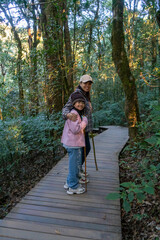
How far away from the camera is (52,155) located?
705 cm

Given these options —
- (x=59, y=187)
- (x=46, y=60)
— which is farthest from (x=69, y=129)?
(x=46, y=60)

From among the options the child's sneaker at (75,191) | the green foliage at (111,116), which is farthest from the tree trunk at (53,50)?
the green foliage at (111,116)

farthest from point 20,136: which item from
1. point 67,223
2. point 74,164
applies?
point 67,223

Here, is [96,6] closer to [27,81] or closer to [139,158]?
[27,81]

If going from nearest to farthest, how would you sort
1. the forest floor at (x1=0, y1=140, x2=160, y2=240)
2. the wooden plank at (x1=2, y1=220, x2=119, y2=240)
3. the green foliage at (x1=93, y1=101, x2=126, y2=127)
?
the wooden plank at (x1=2, y1=220, x2=119, y2=240) < the forest floor at (x1=0, y1=140, x2=160, y2=240) < the green foliage at (x1=93, y1=101, x2=126, y2=127)

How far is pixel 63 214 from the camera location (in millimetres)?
3064

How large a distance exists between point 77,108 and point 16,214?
75.8 inches

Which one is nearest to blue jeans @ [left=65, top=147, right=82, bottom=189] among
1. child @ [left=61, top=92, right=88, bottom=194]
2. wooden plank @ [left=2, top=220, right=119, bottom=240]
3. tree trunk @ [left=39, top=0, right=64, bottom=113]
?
child @ [left=61, top=92, right=88, bottom=194]

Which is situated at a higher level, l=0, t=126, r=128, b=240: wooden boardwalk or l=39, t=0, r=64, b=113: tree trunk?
l=39, t=0, r=64, b=113: tree trunk

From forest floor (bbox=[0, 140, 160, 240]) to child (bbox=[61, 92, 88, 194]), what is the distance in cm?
105

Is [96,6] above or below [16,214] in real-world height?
above

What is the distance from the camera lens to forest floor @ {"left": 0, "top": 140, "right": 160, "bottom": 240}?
118 inches

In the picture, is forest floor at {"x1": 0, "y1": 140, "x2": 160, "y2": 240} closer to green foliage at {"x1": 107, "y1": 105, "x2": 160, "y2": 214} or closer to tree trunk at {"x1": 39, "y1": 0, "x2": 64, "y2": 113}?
green foliage at {"x1": 107, "y1": 105, "x2": 160, "y2": 214}

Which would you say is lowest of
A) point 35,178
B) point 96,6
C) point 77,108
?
point 35,178
